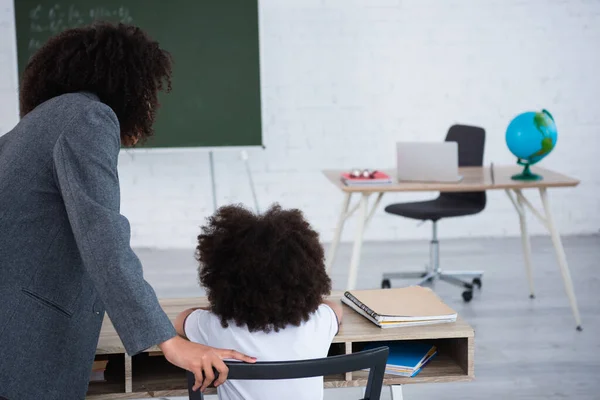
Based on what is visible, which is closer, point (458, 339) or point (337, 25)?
point (458, 339)

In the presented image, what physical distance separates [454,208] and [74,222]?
313 cm

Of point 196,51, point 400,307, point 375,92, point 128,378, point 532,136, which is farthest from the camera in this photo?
point 375,92

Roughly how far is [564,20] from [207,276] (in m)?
4.55

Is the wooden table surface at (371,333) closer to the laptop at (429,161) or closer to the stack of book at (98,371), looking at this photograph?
the stack of book at (98,371)

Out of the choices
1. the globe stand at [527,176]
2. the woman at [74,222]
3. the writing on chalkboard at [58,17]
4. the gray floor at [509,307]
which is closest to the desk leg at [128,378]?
the woman at [74,222]

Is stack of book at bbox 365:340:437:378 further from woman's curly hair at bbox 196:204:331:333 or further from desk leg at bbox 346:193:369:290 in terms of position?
desk leg at bbox 346:193:369:290

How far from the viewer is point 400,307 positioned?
1.86 metres

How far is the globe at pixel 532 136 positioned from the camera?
3742 millimetres

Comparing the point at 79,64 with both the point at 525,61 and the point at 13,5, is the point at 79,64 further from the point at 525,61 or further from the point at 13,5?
the point at 525,61

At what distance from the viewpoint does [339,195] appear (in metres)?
5.52

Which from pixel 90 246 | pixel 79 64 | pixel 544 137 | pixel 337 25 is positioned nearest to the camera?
pixel 90 246

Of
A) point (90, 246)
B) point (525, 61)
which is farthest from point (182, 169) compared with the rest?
point (90, 246)

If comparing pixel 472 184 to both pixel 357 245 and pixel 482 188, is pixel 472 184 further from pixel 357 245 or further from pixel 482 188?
pixel 357 245

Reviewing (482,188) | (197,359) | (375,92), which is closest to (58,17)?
(375,92)
